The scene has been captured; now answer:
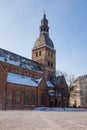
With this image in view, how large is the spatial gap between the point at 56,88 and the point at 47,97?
6224 mm

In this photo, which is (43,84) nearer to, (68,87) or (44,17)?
(68,87)

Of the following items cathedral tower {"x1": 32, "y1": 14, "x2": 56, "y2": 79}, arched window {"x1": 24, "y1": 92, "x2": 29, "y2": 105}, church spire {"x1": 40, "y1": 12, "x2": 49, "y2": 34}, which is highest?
church spire {"x1": 40, "y1": 12, "x2": 49, "y2": 34}

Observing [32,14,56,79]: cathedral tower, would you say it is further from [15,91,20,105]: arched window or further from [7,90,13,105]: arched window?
[7,90,13,105]: arched window

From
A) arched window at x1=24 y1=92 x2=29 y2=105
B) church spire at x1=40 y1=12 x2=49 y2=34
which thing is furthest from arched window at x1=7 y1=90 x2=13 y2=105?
church spire at x1=40 y1=12 x2=49 y2=34

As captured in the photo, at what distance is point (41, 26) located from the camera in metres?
77.4

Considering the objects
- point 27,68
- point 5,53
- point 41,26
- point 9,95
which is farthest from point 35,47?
point 9,95

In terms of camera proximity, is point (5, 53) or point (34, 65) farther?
point (34, 65)

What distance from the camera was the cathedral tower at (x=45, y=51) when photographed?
7425 cm

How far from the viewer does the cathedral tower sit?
74250 mm

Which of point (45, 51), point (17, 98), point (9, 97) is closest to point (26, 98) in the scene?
point (17, 98)

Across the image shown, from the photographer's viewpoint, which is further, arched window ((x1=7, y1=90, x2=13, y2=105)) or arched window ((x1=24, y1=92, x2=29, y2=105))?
arched window ((x1=24, y1=92, x2=29, y2=105))

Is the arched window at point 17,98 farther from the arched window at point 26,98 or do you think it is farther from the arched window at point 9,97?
the arched window at point 26,98

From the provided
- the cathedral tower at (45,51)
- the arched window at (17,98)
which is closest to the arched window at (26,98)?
the arched window at (17,98)

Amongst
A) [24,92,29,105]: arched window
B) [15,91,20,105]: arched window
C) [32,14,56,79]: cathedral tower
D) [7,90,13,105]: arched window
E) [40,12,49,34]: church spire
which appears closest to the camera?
[7,90,13,105]: arched window
